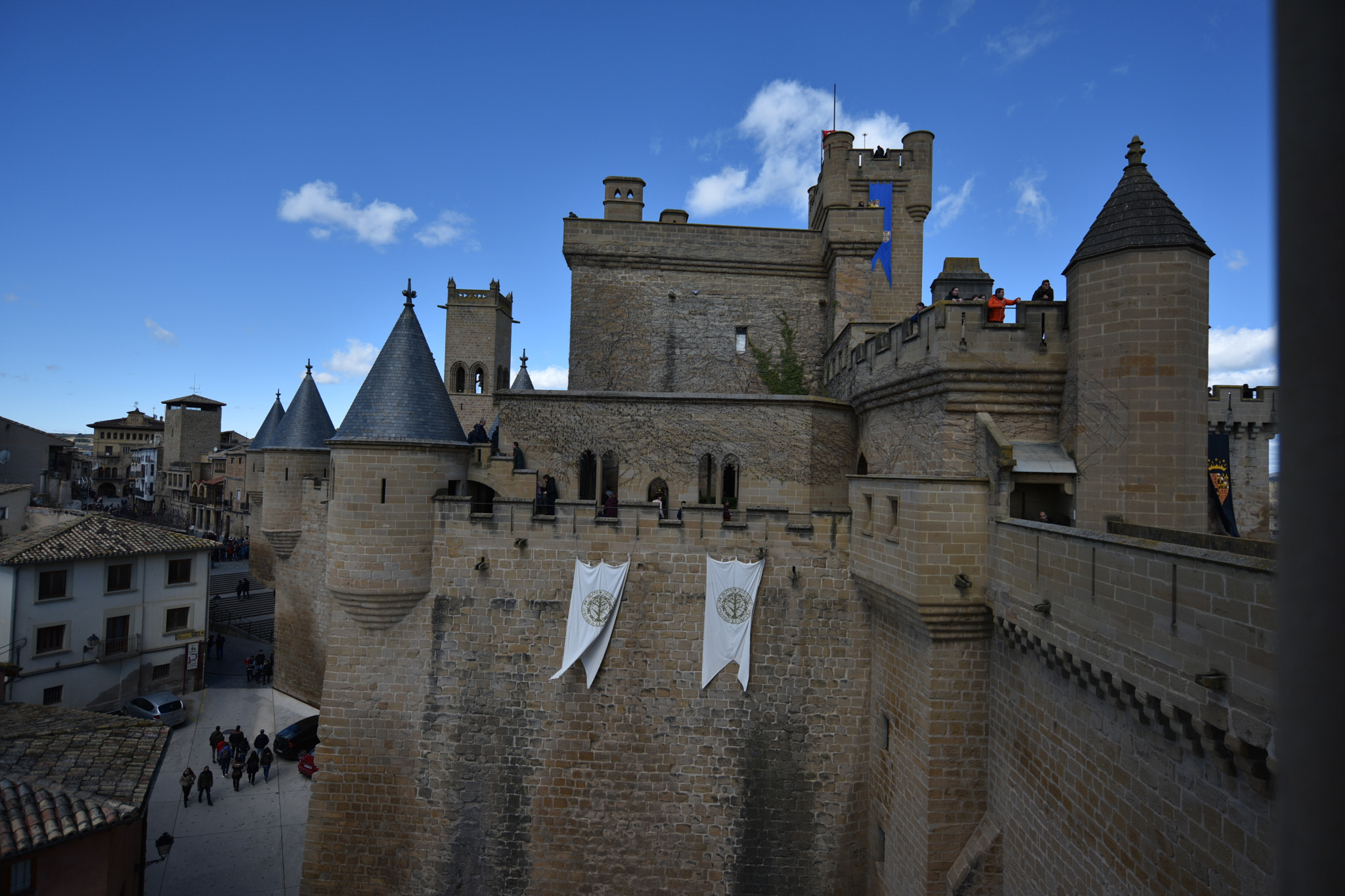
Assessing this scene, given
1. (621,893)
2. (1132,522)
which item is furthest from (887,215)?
(621,893)

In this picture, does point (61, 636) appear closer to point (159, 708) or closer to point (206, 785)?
point (159, 708)

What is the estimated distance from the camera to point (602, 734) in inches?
521

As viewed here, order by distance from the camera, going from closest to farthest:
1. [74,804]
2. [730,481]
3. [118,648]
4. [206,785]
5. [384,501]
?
1. [74,804]
2. [384,501]
3. [730,481]
4. [206,785]
5. [118,648]

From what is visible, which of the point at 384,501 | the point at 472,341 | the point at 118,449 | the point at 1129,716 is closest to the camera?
the point at 1129,716

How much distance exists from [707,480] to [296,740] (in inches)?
628

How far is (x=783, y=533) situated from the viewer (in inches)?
520

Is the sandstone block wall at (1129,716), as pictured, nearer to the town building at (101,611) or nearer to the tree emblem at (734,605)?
the tree emblem at (734,605)

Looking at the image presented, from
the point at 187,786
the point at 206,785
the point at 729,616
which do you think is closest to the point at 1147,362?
the point at 729,616

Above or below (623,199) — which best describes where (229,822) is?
below

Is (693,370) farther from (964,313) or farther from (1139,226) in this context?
(1139,226)

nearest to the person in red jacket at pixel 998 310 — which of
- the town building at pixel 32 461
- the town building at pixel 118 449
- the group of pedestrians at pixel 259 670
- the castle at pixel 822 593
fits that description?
the castle at pixel 822 593

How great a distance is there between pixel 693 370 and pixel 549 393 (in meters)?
6.43

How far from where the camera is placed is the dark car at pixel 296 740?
2006 cm

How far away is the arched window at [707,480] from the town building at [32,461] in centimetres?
4969
